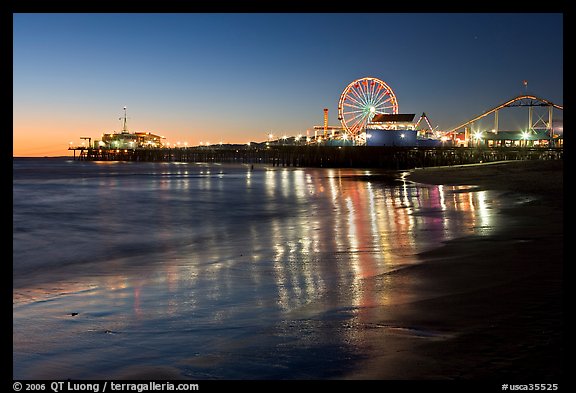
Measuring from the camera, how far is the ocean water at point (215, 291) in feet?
18.5

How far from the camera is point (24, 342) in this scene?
20.8 feet

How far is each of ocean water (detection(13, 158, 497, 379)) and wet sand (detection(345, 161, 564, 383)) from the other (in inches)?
11.7

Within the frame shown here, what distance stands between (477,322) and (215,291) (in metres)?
3.82

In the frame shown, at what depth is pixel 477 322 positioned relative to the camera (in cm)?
641

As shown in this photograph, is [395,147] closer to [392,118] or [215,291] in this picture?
[392,118]

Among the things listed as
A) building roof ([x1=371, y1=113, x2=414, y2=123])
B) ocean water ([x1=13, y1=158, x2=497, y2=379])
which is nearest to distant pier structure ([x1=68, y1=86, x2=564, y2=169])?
building roof ([x1=371, y1=113, x2=414, y2=123])

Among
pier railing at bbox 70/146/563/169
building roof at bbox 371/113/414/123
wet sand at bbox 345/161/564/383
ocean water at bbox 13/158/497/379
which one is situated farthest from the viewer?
building roof at bbox 371/113/414/123

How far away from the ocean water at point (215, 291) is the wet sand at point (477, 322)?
30 cm

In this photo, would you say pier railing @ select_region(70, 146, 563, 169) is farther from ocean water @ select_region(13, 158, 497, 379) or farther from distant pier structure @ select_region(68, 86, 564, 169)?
ocean water @ select_region(13, 158, 497, 379)

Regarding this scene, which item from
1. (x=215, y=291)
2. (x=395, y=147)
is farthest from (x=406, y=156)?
(x=215, y=291)

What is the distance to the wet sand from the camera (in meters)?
5.08

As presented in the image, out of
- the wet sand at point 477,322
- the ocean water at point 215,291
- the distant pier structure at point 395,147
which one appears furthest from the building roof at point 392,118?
the wet sand at point 477,322

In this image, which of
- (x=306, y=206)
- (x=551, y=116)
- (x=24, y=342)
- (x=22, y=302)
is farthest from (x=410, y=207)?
(x=551, y=116)

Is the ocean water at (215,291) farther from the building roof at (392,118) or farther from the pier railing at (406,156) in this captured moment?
the building roof at (392,118)
